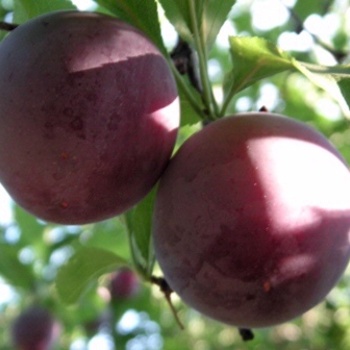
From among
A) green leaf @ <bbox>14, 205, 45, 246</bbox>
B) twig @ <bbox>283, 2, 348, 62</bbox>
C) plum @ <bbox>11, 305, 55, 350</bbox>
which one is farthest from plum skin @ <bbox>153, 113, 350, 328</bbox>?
plum @ <bbox>11, 305, 55, 350</bbox>

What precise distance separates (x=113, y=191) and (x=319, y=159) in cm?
32

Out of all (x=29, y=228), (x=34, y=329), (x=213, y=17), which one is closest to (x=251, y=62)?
(x=213, y=17)

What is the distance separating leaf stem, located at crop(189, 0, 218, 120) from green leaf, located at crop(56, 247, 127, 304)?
1.34 feet

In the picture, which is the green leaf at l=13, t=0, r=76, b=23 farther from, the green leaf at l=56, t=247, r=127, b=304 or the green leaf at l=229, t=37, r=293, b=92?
the green leaf at l=56, t=247, r=127, b=304

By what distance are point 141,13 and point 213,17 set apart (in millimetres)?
149

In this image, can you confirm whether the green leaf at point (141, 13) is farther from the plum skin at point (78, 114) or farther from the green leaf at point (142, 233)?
the green leaf at point (142, 233)

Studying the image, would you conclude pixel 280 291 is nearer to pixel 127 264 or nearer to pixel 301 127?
pixel 301 127

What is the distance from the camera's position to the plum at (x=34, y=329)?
10.1 feet

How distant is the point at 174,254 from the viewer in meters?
1.10

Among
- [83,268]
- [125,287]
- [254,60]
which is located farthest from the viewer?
[125,287]

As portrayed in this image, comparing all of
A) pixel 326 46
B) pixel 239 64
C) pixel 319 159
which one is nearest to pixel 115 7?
pixel 239 64

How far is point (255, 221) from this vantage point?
1.02 meters

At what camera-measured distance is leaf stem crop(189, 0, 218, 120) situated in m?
1.26

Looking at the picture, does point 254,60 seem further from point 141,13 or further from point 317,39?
point 317,39
